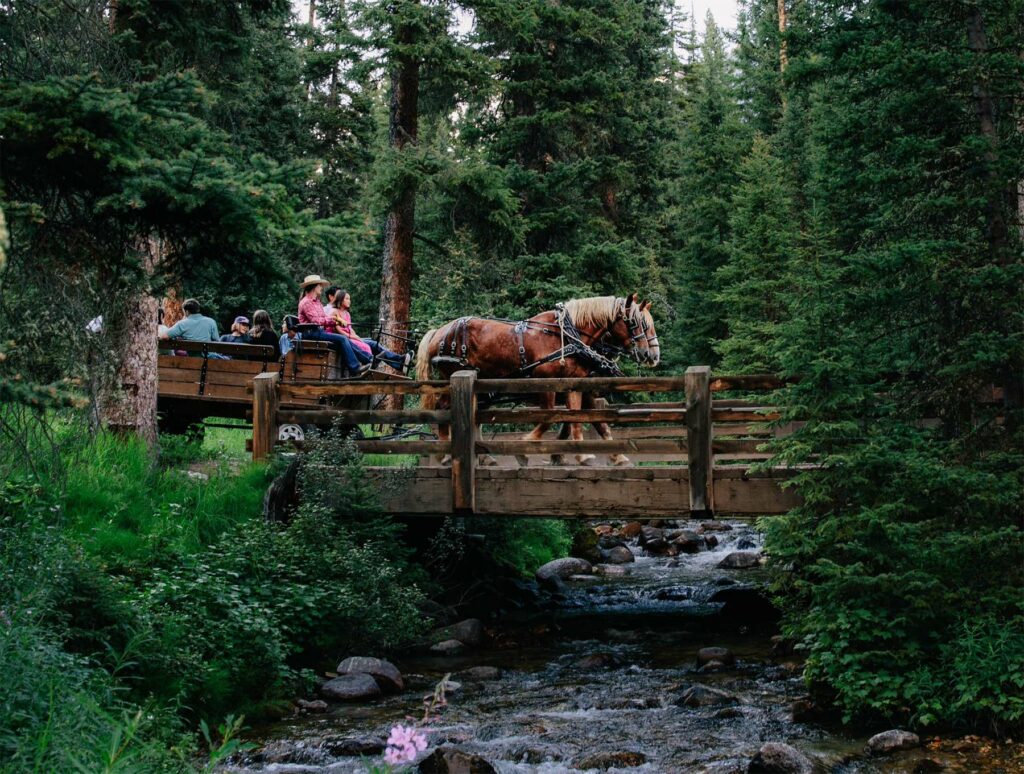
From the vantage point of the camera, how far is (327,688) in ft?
32.8

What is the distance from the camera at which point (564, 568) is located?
17453 millimetres

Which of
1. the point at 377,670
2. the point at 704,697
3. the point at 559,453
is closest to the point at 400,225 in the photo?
the point at 559,453

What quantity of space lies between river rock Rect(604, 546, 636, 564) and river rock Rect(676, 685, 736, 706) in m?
8.77

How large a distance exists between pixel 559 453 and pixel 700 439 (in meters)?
1.60

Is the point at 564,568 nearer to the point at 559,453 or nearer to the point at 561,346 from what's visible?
the point at 561,346

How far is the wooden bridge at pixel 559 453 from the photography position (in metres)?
11.2

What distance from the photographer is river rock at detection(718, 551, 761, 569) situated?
59.1ft

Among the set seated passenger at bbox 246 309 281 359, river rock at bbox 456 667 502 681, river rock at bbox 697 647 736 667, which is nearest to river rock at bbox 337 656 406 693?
river rock at bbox 456 667 502 681

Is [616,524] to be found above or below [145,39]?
below

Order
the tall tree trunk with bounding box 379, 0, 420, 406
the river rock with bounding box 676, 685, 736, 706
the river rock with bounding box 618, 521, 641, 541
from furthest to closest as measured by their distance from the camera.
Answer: the river rock with bounding box 618, 521, 641, 541 < the tall tree trunk with bounding box 379, 0, 420, 406 < the river rock with bounding box 676, 685, 736, 706

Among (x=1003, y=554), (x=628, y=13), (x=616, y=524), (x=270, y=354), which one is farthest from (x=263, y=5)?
(x=628, y=13)

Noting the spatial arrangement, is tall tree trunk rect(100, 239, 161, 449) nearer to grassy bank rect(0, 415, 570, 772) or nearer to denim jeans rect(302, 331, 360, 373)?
grassy bank rect(0, 415, 570, 772)

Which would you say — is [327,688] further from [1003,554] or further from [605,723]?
[1003,554]

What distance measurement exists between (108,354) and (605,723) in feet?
20.1
